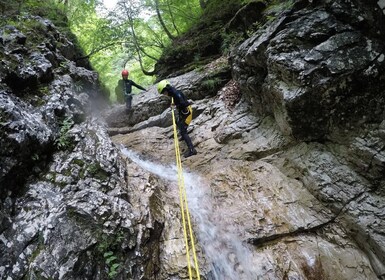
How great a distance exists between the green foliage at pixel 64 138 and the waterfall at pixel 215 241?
291cm

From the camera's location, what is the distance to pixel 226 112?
7871 mm

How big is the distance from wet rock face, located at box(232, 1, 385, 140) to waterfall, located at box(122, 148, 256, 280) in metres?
2.50

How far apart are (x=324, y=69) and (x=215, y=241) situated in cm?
398

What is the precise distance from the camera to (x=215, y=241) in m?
4.87

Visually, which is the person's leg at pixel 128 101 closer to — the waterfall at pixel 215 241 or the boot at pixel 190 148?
the boot at pixel 190 148

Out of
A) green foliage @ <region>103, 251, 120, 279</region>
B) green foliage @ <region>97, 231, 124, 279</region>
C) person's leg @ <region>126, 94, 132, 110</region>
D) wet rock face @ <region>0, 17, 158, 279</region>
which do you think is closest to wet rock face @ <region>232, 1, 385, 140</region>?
wet rock face @ <region>0, 17, 158, 279</region>

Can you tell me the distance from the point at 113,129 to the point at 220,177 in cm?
552

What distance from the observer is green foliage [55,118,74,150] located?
5.23 meters

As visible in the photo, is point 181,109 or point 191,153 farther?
point 181,109

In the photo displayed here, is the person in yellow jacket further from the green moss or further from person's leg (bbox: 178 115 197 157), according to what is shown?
the green moss

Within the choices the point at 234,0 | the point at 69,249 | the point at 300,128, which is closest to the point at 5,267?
the point at 69,249

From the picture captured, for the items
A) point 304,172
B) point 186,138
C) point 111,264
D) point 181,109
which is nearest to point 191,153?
point 186,138

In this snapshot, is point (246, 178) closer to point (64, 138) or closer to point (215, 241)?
point (215, 241)

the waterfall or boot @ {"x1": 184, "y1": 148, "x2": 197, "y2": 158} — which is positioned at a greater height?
boot @ {"x1": 184, "y1": 148, "x2": 197, "y2": 158}
